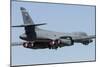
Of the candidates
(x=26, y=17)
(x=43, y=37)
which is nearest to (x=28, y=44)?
(x=43, y=37)

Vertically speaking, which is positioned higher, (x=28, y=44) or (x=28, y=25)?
(x=28, y=25)

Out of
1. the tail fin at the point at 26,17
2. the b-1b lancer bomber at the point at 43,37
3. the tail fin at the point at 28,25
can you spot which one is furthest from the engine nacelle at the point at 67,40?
the tail fin at the point at 26,17

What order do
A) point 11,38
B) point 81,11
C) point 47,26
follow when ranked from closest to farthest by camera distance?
point 11,38 < point 47,26 < point 81,11

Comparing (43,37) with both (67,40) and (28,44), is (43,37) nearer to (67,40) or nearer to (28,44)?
(28,44)

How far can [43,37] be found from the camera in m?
2.80

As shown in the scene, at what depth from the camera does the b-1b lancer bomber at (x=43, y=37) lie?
106 inches

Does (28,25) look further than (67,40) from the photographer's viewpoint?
No

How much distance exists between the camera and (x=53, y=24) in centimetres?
285

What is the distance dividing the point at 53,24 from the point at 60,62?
50 centimetres

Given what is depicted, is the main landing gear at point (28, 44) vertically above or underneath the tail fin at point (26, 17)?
underneath

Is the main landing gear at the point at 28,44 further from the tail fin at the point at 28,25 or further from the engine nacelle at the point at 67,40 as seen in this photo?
the engine nacelle at the point at 67,40

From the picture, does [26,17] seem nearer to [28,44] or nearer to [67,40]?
[28,44]
